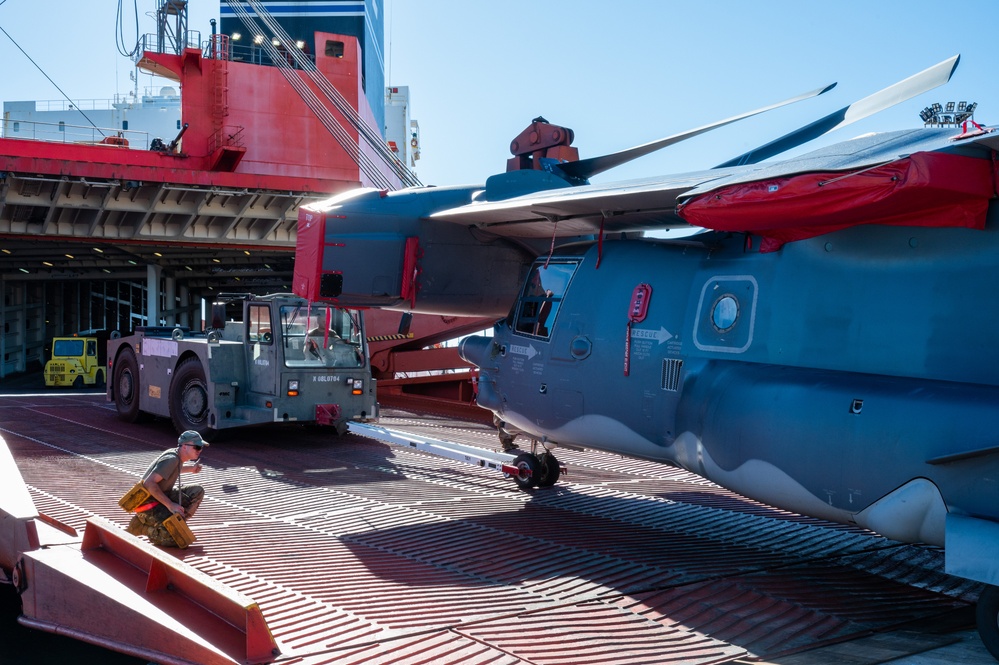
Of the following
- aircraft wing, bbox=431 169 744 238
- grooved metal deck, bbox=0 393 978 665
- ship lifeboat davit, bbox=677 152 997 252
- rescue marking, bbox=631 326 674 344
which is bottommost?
grooved metal deck, bbox=0 393 978 665

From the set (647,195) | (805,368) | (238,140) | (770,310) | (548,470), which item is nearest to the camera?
(805,368)

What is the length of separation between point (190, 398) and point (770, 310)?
10630 mm

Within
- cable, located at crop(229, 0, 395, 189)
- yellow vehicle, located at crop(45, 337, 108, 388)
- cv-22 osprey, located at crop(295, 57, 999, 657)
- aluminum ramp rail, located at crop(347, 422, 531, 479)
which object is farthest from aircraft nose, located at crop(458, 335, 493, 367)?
yellow vehicle, located at crop(45, 337, 108, 388)

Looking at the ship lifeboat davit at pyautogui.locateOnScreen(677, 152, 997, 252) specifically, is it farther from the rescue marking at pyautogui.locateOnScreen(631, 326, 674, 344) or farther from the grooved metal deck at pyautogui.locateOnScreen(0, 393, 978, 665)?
the grooved metal deck at pyautogui.locateOnScreen(0, 393, 978, 665)

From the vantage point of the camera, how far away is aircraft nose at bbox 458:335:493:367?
10749 millimetres

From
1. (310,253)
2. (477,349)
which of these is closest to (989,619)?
(477,349)

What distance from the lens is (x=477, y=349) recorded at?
35.9ft

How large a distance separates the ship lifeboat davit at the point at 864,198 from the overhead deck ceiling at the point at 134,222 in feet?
87.6

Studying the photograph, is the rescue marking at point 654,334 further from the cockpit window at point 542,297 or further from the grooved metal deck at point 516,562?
the grooved metal deck at point 516,562

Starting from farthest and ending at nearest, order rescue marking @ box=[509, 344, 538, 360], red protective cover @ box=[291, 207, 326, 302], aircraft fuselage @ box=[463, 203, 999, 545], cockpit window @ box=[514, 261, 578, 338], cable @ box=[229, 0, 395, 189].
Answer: cable @ box=[229, 0, 395, 189], red protective cover @ box=[291, 207, 326, 302], rescue marking @ box=[509, 344, 538, 360], cockpit window @ box=[514, 261, 578, 338], aircraft fuselage @ box=[463, 203, 999, 545]

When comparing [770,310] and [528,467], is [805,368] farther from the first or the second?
[528,467]

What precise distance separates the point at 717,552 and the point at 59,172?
26.2 metres

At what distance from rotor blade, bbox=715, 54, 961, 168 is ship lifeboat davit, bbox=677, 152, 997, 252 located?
1.36m

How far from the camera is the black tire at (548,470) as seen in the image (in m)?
11.3
